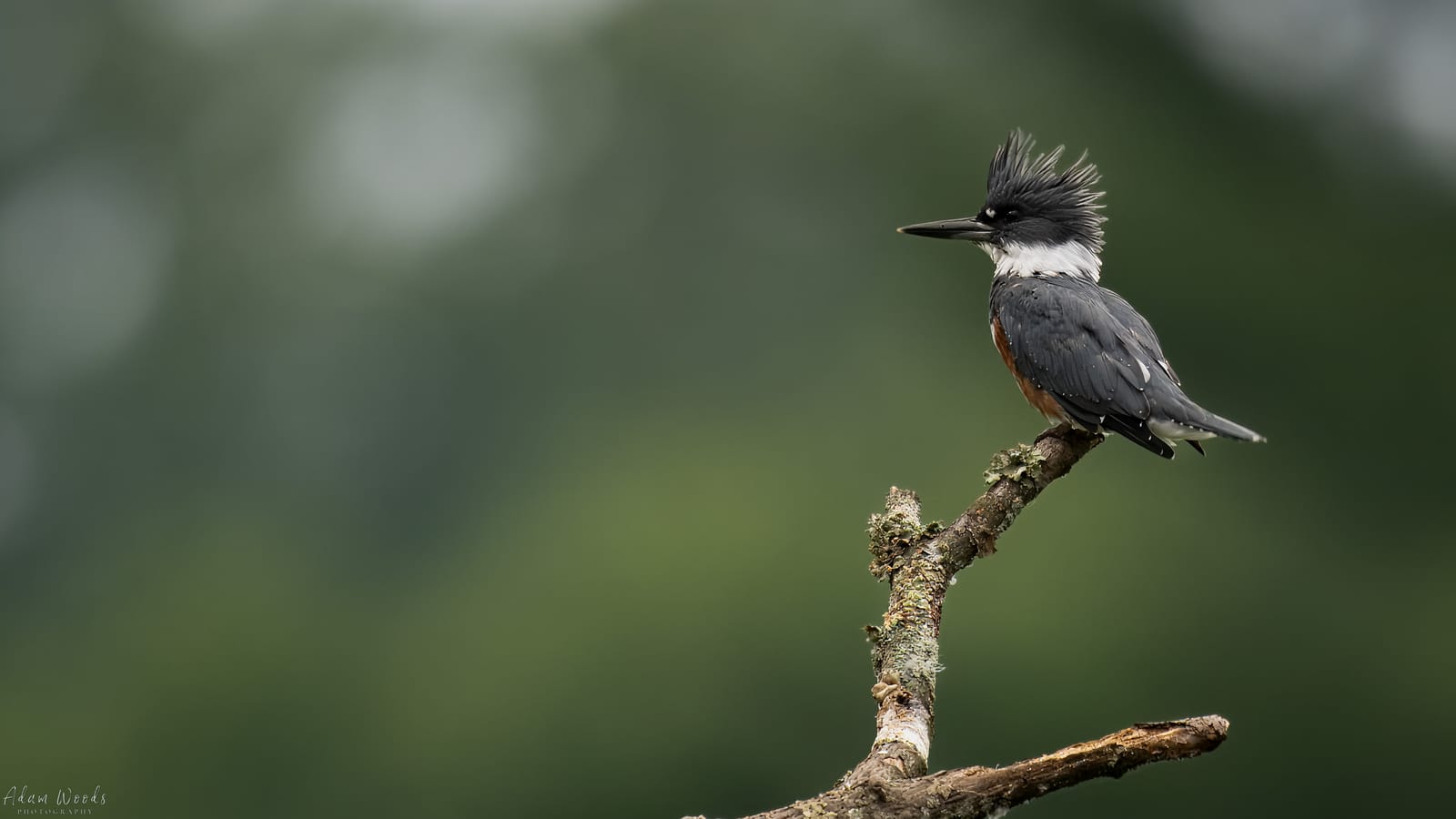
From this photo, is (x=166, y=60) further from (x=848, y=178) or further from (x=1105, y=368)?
(x=1105, y=368)

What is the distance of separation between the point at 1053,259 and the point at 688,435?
22.1 ft

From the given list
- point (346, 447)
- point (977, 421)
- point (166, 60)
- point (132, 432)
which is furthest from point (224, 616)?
point (166, 60)

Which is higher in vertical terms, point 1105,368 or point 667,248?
point 667,248

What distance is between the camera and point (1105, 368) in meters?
4.33

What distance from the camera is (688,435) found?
38.3 ft

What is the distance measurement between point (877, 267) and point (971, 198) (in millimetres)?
1166

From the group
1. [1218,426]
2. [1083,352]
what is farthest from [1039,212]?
[1218,426]

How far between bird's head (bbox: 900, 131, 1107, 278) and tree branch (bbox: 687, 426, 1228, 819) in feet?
5.13

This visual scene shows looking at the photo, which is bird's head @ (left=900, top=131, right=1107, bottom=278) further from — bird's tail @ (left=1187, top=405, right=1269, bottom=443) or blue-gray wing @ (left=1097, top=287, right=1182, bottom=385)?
bird's tail @ (left=1187, top=405, right=1269, bottom=443)

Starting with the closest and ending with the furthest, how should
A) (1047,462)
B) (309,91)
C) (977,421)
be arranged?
1. (1047,462)
2. (977,421)
3. (309,91)
